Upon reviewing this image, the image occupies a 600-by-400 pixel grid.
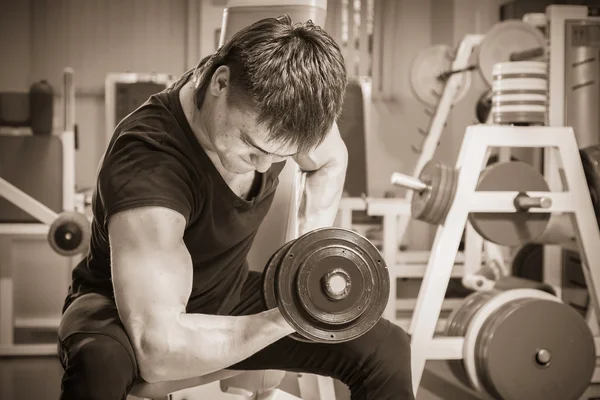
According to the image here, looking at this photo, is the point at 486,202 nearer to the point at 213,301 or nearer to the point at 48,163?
the point at 213,301

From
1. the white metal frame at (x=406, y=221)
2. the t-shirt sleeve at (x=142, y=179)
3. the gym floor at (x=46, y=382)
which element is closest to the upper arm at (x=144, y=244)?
the t-shirt sleeve at (x=142, y=179)

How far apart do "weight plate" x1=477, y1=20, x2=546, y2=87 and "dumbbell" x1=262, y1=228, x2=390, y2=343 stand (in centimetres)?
236

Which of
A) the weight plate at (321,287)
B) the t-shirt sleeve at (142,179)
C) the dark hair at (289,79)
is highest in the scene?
the dark hair at (289,79)

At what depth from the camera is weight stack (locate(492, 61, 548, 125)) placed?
2.13 meters

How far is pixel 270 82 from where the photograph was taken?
1.08 meters

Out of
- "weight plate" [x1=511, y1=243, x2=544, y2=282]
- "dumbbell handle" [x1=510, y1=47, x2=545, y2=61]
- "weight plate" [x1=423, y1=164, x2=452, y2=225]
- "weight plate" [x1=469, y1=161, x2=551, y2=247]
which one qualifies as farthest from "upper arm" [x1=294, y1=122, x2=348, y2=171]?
"weight plate" [x1=511, y1=243, x2=544, y2=282]

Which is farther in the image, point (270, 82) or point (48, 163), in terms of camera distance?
point (48, 163)

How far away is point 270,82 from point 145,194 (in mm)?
253

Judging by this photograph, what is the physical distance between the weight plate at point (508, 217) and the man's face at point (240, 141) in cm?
112

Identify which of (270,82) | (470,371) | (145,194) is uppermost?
(270,82)

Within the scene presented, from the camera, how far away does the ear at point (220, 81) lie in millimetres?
1140

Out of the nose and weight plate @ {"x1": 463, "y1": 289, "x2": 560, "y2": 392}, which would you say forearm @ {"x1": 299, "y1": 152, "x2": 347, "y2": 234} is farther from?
weight plate @ {"x1": 463, "y1": 289, "x2": 560, "y2": 392}

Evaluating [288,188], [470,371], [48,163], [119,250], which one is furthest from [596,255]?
[48,163]

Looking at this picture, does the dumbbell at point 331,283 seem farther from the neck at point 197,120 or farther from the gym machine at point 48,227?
the gym machine at point 48,227
